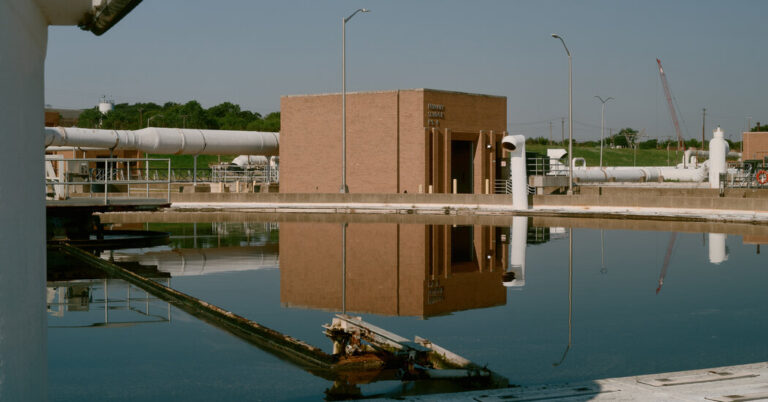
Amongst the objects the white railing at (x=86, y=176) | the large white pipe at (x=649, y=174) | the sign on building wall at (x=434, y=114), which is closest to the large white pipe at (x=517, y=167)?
the sign on building wall at (x=434, y=114)

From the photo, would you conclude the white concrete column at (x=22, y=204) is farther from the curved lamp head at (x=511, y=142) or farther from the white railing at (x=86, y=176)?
the curved lamp head at (x=511, y=142)

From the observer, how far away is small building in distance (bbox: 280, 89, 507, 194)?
4766 centimetres

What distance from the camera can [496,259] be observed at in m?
19.1

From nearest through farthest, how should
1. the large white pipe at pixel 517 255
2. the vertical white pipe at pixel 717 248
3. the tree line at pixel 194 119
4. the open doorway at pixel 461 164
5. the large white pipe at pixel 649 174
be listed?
the large white pipe at pixel 517 255 → the vertical white pipe at pixel 717 248 → the open doorway at pixel 461 164 → the large white pipe at pixel 649 174 → the tree line at pixel 194 119

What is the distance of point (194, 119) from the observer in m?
136

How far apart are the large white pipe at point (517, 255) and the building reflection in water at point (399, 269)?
2cm

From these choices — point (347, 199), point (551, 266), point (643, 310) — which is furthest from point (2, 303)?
point (347, 199)

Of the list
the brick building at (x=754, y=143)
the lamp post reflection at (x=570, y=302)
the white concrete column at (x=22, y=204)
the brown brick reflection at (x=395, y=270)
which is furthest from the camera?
the brick building at (x=754, y=143)

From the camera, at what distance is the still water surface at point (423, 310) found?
7.94m

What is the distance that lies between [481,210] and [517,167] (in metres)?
2.76

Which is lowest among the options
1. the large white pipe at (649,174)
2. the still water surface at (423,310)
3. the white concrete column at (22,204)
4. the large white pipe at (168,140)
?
the still water surface at (423,310)

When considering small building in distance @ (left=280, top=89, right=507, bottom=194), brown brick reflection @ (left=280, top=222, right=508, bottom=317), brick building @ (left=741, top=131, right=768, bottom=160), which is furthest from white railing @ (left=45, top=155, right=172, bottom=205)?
brick building @ (left=741, top=131, right=768, bottom=160)

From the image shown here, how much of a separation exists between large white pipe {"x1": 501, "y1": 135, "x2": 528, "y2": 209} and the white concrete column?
32757 millimetres

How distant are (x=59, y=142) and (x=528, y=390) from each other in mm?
40281
